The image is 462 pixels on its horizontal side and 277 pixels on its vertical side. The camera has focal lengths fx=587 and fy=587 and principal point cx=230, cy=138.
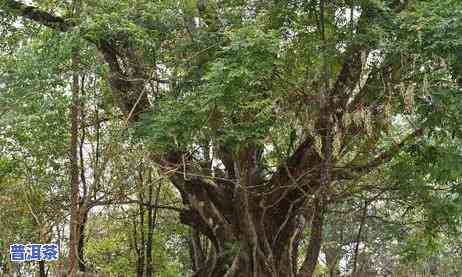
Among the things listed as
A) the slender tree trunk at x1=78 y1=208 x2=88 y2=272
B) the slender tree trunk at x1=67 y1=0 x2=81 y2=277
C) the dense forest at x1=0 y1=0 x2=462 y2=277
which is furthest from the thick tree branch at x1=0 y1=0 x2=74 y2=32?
the slender tree trunk at x1=78 y1=208 x2=88 y2=272

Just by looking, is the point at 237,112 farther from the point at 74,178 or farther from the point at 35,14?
the point at 35,14

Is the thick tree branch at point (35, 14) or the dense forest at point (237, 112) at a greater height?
the thick tree branch at point (35, 14)

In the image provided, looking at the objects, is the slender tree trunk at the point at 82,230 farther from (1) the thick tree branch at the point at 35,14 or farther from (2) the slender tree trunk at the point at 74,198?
(1) the thick tree branch at the point at 35,14

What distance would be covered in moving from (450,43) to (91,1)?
2530 mm

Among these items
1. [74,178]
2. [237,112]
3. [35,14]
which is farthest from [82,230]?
[237,112]

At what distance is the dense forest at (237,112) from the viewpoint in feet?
12.7

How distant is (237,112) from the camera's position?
4.22 metres

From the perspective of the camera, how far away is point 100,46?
4.80m

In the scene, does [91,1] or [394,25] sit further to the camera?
[91,1]

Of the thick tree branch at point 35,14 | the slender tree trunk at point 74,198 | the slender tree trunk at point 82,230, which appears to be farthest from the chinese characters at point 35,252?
the thick tree branch at point 35,14

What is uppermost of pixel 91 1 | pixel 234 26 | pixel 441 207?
pixel 91 1

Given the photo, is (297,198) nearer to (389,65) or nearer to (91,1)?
(389,65)

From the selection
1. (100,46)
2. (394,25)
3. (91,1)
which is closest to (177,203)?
(100,46)

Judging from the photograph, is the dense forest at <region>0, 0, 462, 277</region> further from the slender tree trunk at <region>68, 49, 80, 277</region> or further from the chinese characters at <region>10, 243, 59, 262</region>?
the chinese characters at <region>10, 243, 59, 262</region>
